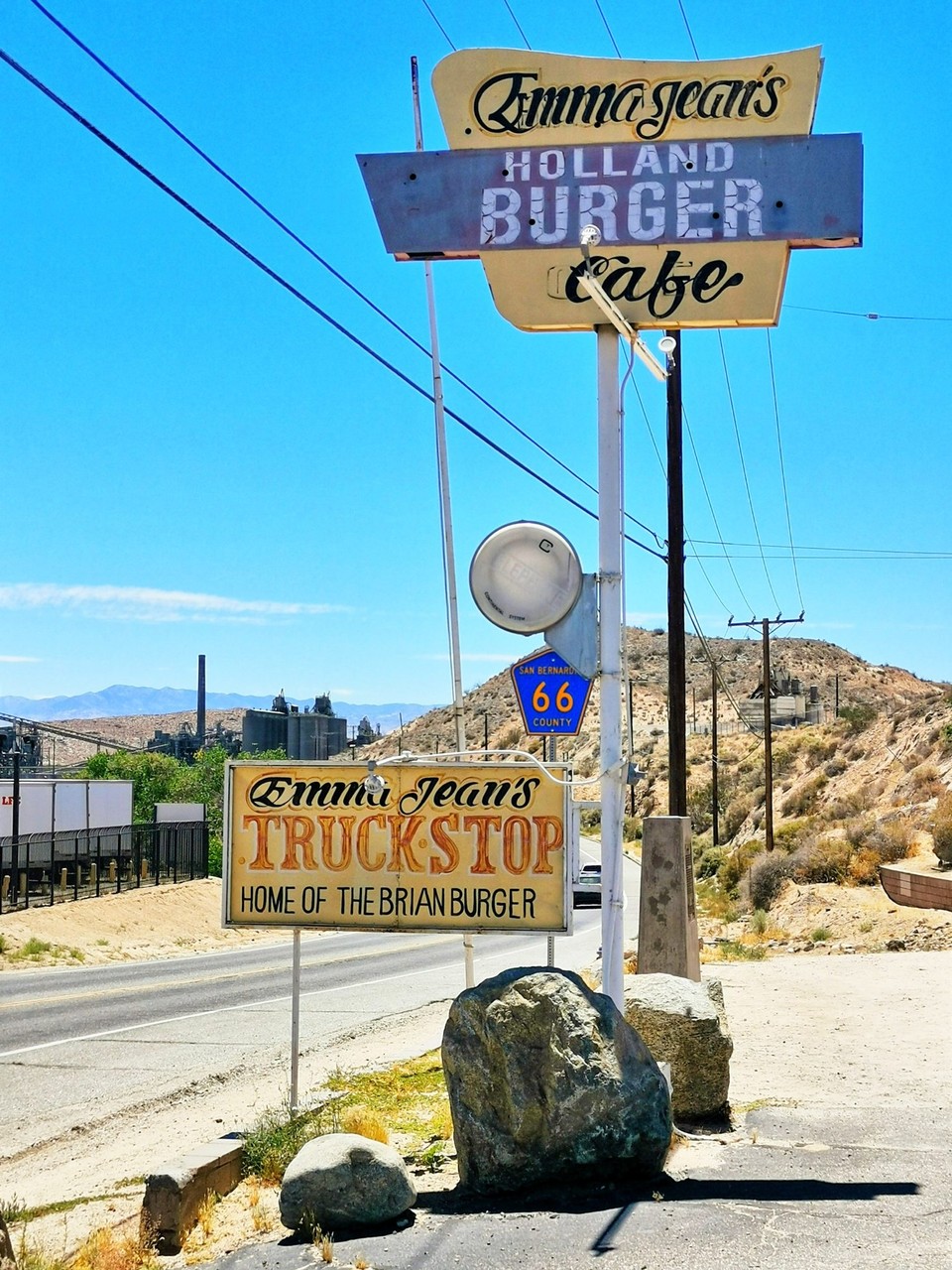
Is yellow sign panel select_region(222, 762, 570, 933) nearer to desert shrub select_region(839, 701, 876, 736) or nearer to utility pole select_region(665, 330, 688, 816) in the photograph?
utility pole select_region(665, 330, 688, 816)

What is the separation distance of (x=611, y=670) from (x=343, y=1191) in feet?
10.8

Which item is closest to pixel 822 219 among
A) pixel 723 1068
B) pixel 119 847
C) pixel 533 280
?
pixel 533 280

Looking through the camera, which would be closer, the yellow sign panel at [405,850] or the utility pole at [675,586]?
the yellow sign panel at [405,850]

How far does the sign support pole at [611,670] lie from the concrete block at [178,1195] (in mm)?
2537

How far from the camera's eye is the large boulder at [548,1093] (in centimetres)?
687

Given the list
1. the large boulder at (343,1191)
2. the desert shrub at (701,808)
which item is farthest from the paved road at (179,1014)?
the desert shrub at (701,808)

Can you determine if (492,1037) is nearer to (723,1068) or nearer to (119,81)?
(723,1068)

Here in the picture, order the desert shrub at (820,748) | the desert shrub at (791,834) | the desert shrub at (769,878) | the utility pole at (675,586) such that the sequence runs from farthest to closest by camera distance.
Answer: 1. the desert shrub at (820,748)
2. the desert shrub at (791,834)
3. the desert shrub at (769,878)
4. the utility pole at (675,586)

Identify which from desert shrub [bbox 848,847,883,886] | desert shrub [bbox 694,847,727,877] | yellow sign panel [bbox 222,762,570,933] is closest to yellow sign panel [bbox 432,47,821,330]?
yellow sign panel [bbox 222,762,570,933]

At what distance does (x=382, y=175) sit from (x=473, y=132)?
666 mm

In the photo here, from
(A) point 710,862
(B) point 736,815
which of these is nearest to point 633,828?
(B) point 736,815

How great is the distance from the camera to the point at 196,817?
49.2 metres

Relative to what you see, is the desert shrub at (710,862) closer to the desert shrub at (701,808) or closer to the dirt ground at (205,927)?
the desert shrub at (701,808)

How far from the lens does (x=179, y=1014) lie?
17.5m
